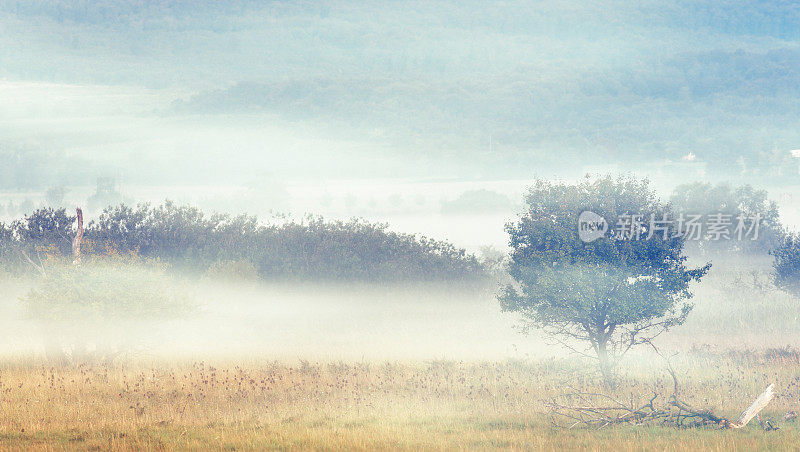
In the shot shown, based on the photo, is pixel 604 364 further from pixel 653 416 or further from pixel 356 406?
pixel 356 406

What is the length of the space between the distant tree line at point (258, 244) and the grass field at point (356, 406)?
53.4 feet

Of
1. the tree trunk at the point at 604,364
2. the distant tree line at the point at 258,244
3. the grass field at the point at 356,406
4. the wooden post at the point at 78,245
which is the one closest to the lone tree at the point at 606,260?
the tree trunk at the point at 604,364

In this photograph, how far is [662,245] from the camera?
24547 millimetres

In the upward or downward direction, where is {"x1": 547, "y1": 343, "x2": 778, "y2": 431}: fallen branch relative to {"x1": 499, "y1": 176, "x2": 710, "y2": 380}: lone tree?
downward

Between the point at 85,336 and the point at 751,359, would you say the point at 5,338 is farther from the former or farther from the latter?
the point at 751,359

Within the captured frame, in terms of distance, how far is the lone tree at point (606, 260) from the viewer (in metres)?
24.5

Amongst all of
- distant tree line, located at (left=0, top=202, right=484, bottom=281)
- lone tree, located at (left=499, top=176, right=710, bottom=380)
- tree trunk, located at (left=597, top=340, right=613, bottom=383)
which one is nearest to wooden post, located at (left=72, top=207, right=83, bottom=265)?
distant tree line, located at (left=0, top=202, right=484, bottom=281)

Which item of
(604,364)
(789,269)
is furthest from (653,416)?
(789,269)

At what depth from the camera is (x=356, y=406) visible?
1991 centimetres

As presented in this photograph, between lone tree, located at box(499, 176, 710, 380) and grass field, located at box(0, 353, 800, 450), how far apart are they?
2.47 meters

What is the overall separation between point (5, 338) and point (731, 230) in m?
73.1

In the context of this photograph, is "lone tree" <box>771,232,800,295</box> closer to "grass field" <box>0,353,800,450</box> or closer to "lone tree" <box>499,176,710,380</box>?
"grass field" <box>0,353,800,450</box>

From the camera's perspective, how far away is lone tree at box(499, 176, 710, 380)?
24.5 meters

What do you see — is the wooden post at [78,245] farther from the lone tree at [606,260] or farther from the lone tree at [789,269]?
the lone tree at [789,269]
